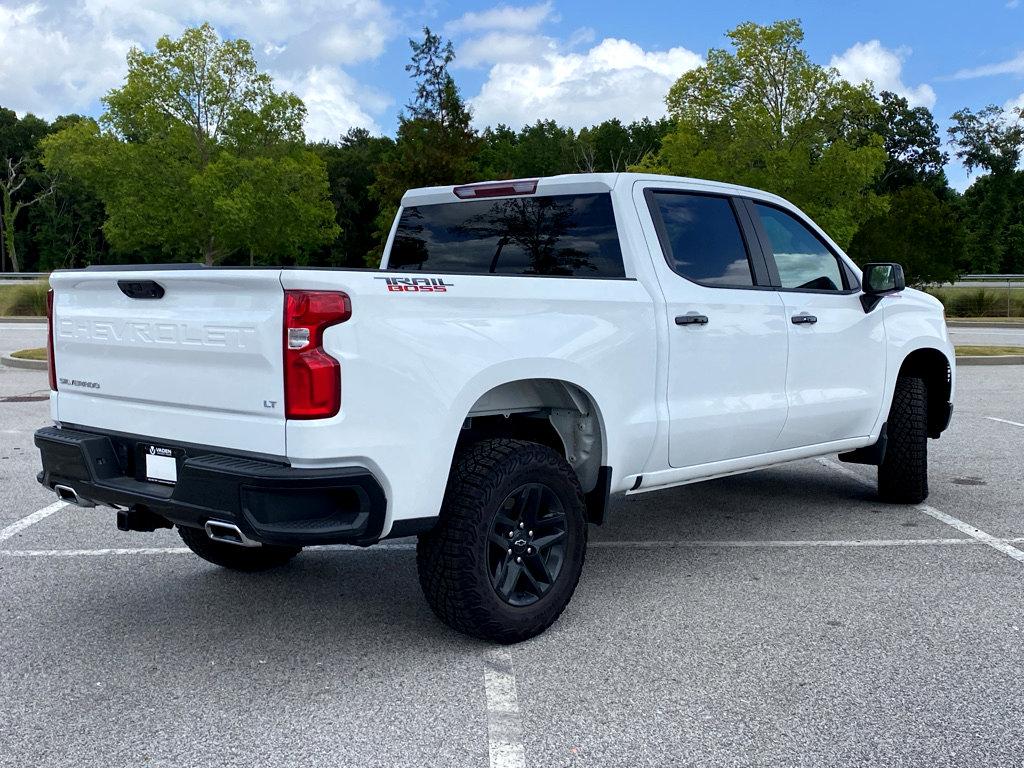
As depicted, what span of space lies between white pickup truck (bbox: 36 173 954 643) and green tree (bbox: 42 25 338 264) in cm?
3816

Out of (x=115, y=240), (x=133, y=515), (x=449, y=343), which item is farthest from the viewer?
(x=115, y=240)

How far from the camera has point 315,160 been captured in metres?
43.2

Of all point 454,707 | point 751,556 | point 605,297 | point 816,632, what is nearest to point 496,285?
point 605,297

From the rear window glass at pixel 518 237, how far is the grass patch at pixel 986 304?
32265 millimetres

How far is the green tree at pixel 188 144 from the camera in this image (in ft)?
139

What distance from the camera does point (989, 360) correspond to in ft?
57.0

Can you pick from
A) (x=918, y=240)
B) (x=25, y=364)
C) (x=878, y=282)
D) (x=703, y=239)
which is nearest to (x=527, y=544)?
(x=703, y=239)

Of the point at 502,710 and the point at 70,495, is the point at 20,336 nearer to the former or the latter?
the point at 70,495

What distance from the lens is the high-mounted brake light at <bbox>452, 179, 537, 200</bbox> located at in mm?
5172

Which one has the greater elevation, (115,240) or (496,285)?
(115,240)

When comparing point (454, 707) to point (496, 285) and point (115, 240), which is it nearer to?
point (496, 285)

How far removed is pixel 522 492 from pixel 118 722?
169cm

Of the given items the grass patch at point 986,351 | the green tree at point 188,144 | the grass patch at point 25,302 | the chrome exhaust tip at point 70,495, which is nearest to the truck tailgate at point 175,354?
the chrome exhaust tip at point 70,495

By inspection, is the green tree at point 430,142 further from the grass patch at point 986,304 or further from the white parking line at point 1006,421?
the white parking line at point 1006,421
